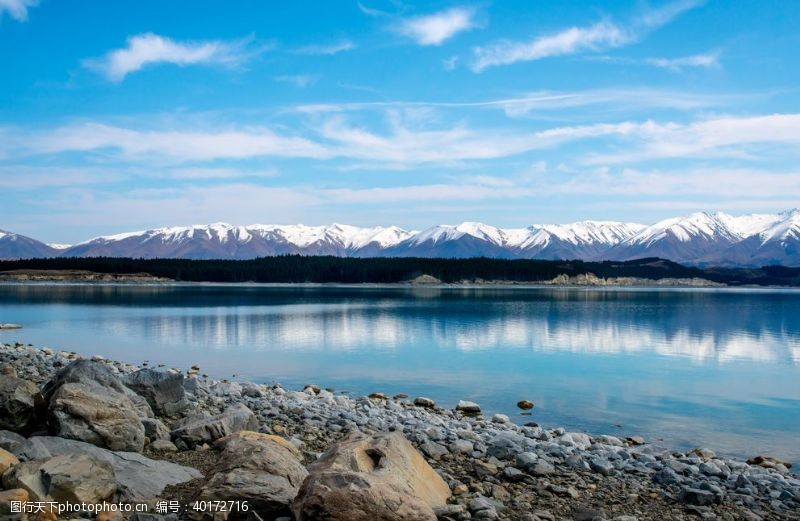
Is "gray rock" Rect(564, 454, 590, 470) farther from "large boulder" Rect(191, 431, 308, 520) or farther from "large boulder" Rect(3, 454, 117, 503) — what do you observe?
"large boulder" Rect(3, 454, 117, 503)

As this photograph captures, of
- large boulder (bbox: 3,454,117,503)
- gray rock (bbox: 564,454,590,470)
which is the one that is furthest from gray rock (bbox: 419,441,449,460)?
large boulder (bbox: 3,454,117,503)

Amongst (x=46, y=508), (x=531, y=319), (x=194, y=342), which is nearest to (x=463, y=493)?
(x=46, y=508)

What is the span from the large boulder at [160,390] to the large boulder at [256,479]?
220 inches

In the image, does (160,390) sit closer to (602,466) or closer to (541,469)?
(541,469)

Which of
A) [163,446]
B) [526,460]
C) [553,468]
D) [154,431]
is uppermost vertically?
[154,431]

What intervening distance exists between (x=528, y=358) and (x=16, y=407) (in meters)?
24.6

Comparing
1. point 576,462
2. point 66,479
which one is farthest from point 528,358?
point 66,479

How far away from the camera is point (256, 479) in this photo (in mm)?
7832

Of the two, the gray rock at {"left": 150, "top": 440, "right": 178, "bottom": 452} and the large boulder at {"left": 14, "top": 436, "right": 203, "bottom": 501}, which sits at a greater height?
the large boulder at {"left": 14, "top": 436, "right": 203, "bottom": 501}

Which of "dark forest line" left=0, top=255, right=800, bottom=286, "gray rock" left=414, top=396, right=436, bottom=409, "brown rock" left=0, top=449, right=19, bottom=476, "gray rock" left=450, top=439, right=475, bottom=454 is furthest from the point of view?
"dark forest line" left=0, top=255, right=800, bottom=286

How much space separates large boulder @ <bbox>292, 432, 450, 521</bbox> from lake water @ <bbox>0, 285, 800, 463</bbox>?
1005 cm

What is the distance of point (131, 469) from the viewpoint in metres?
8.66

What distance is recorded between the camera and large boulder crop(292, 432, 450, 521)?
6.76 metres

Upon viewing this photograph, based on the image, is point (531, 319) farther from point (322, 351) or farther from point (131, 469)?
point (131, 469)
